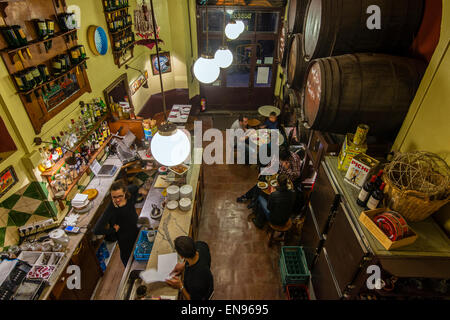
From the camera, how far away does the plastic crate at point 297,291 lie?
359 centimetres

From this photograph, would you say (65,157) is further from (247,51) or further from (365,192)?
(247,51)

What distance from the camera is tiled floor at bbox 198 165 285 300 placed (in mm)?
3906

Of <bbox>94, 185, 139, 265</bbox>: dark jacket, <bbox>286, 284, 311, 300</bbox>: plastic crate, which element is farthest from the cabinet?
<bbox>94, 185, 139, 265</bbox>: dark jacket

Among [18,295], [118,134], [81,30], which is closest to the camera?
[18,295]

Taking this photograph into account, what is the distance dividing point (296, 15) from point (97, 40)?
11.6ft

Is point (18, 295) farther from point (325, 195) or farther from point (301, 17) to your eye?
point (301, 17)

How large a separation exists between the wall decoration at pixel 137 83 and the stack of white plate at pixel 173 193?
3534mm

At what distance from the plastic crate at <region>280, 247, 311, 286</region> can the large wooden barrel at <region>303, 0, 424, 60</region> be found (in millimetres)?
2855

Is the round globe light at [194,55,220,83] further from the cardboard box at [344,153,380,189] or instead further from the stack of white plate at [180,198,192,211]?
the cardboard box at [344,153,380,189]

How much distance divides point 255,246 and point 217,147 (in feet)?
11.2

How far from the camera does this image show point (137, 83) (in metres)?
6.59

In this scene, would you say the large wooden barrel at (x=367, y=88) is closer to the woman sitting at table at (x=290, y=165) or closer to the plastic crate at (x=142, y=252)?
the woman sitting at table at (x=290, y=165)
